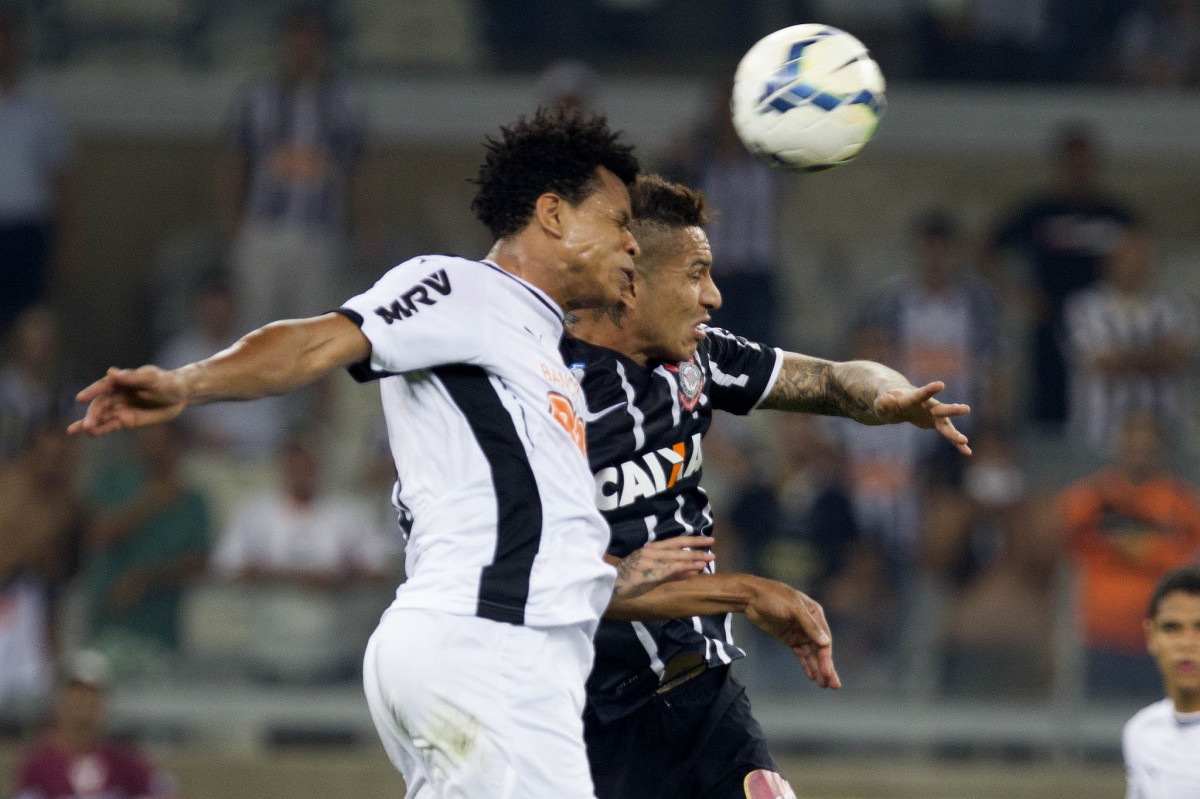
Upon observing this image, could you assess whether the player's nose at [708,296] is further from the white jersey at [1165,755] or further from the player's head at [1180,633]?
the white jersey at [1165,755]

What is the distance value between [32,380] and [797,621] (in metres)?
7.47

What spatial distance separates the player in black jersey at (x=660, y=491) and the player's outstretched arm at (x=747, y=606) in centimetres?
21

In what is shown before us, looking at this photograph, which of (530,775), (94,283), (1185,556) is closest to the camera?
(530,775)

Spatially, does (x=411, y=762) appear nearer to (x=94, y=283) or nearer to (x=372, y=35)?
(x=94, y=283)

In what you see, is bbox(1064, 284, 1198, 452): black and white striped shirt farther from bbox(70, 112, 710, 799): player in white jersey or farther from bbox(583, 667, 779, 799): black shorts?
bbox(70, 112, 710, 799): player in white jersey

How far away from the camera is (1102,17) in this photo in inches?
538

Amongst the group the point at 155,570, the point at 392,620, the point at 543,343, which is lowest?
the point at 155,570

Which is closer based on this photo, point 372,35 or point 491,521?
point 491,521

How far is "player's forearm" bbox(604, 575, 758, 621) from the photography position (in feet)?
13.9

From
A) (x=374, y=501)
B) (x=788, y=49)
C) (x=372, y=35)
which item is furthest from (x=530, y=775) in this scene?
(x=372, y=35)

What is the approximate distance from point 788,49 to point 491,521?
2168 millimetres

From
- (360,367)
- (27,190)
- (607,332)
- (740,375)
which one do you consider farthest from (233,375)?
(27,190)

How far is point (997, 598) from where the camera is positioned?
326 inches

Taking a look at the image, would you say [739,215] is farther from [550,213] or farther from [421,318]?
[421,318]
